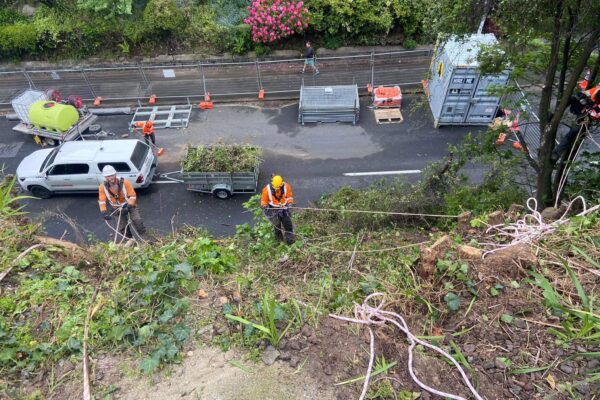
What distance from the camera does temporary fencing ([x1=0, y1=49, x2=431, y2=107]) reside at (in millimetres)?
16891

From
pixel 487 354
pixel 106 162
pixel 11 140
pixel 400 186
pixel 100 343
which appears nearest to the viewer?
pixel 487 354

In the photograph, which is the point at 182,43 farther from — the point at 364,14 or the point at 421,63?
the point at 421,63

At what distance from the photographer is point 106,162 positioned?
39.2 feet

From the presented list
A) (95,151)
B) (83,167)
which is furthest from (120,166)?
(83,167)

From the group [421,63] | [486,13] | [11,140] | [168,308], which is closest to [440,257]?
[168,308]

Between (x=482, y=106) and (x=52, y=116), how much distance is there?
15305 mm

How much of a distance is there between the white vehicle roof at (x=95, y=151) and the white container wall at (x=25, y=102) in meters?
3.63

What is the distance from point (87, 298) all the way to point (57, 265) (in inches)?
35.4

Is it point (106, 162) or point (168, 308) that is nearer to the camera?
point (168, 308)

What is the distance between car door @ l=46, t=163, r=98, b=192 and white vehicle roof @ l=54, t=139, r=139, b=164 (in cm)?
21

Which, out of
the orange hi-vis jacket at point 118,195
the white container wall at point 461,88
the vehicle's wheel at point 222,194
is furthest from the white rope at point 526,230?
the white container wall at point 461,88

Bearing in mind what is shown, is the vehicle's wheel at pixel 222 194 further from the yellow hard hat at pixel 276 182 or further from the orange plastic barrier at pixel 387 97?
the orange plastic barrier at pixel 387 97

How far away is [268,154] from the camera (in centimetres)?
1430

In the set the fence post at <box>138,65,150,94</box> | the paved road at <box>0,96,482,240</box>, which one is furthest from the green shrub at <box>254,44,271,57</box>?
the fence post at <box>138,65,150,94</box>
